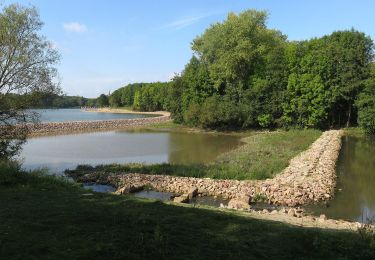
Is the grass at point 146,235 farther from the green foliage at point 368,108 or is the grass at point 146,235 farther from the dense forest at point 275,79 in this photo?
the dense forest at point 275,79

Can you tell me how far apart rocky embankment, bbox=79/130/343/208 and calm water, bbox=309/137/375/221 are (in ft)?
2.19

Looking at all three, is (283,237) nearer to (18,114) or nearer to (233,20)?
(18,114)

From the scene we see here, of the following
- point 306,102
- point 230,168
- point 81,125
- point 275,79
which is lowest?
point 81,125

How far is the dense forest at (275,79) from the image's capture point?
1949 inches

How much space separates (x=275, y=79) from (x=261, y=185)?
35.6 m

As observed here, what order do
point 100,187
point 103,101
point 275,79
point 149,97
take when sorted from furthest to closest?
point 103,101
point 149,97
point 275,79
point 100,187

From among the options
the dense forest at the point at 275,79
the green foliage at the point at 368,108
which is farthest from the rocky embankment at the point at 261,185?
the dense forest at the point at 275,79

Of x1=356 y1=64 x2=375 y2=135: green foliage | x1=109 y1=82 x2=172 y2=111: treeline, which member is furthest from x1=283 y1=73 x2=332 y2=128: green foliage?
x1=109 y1=82 x2=172 y2=111: treeline

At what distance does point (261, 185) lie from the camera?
18141mm

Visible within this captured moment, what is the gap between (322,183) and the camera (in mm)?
18938

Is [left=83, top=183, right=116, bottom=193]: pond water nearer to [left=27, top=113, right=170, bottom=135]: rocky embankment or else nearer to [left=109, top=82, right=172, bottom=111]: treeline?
[left=27, top=113, right=170, bottom=135]: rocky embankment

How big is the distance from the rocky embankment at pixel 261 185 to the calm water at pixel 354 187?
668 millimetres

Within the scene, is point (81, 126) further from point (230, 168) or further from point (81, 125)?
point (230, 168)

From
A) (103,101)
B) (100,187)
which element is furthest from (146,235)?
(103,101)
